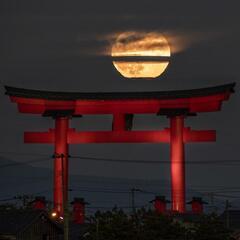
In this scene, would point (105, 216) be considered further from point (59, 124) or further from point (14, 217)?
point (59, 124)

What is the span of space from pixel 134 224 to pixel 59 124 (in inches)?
574

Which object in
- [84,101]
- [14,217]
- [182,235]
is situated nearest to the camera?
[14,217]

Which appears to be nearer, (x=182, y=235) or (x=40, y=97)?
(x=182, y=235)

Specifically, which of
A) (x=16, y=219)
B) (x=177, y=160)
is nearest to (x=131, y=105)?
(x=177, y=160)

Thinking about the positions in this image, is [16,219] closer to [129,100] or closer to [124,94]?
[129,100]

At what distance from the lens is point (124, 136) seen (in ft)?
213

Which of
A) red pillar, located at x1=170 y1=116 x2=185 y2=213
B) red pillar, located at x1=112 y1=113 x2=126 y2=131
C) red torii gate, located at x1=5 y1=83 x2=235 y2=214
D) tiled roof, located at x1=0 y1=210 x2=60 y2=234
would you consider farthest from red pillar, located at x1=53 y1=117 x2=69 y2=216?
tiled roof, located at x1=0 y1=210 x2=60 y2=234

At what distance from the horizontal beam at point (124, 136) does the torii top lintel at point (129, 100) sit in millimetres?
1449

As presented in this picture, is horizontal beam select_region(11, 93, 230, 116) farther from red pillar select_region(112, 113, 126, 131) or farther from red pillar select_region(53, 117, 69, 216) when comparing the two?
red pillar select_region(53, 117, 69, 216)

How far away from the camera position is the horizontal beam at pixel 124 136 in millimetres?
64438

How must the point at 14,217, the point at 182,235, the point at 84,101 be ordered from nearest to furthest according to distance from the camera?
1. the point at 14,217
2. the point at 182,235
3. the point at 84,101

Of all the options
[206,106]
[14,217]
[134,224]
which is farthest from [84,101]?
[14,217]

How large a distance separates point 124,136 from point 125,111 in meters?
1.77

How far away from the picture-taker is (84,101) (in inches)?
2557
